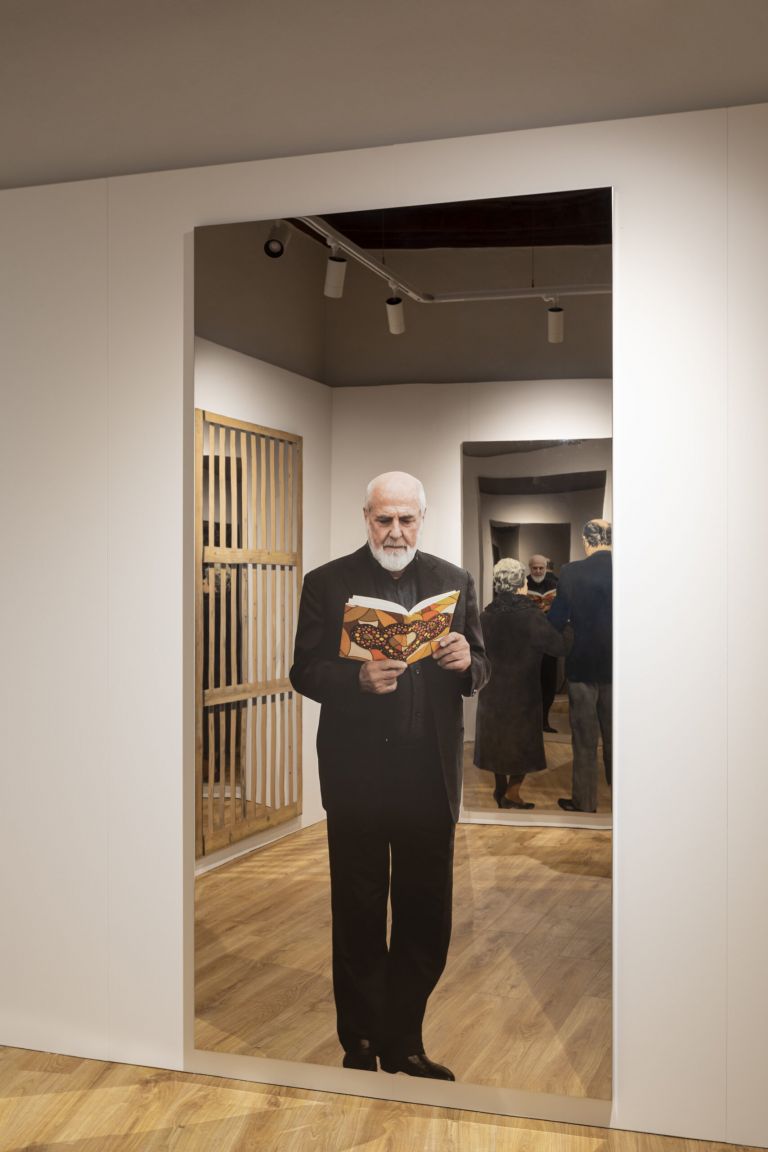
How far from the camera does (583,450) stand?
274 centimetres

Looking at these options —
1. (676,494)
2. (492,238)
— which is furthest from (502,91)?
(676,494)

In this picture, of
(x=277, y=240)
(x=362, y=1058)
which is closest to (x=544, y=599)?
(x=277, y=240)

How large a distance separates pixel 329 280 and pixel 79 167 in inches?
37.0

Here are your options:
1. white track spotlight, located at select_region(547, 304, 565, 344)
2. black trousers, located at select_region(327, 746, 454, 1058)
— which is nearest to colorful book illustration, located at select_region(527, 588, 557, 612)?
black trousers, located at select_region(327, 746, 454, 1058)

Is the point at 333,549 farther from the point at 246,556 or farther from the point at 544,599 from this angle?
the point at 544,599

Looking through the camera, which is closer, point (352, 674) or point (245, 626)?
point (352, 674)

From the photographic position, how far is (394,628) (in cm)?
285

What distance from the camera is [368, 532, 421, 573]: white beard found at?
2867 mm

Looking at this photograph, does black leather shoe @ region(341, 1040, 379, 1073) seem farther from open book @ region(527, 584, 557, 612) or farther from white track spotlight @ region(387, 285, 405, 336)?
white track spotlight @ region(387, 285, 405, 336)

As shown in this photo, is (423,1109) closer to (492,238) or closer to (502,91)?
(492,238)

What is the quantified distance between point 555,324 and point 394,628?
0.91 metres

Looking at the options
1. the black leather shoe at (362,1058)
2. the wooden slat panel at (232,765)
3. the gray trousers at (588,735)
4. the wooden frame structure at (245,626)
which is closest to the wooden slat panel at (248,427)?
the wooden frame structure at (245,626)

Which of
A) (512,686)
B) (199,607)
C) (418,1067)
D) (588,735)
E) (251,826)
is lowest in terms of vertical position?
(418,1067)

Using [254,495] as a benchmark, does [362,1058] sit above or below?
below
